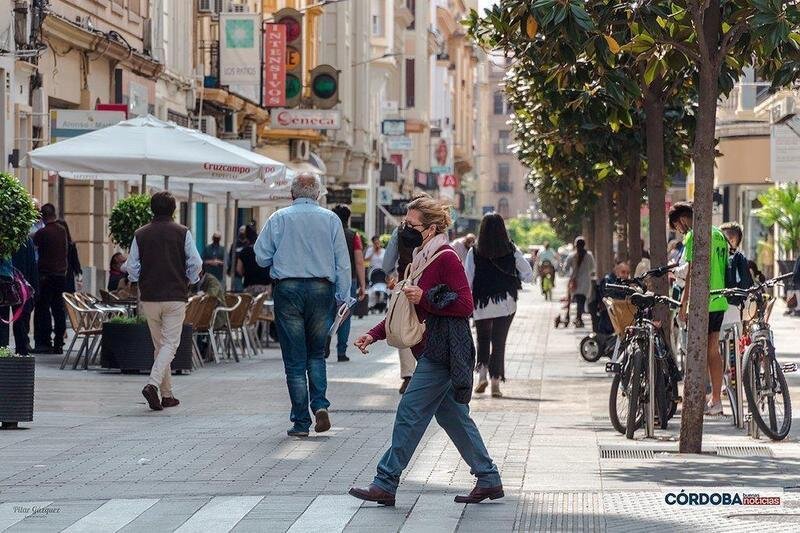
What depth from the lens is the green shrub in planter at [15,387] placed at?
12.8 m

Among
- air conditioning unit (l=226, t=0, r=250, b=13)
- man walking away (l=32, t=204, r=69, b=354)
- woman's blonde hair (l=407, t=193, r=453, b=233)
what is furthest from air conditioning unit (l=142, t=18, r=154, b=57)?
woman's blonde hair (l=407, t=193, r=453, b=233)

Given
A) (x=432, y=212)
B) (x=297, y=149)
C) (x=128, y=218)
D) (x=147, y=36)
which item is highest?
(x=147, y=36)

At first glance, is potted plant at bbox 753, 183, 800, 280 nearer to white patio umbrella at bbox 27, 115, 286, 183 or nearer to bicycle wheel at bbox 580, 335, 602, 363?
bicycle wheel at bbox 580, 335, 602, 363

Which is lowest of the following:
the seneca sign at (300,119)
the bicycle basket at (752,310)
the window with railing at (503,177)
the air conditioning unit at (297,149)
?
the bicycle basket at (752,310)

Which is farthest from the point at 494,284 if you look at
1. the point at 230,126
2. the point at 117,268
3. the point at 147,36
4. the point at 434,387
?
the point at 230,126

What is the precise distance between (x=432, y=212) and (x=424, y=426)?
3.55ft

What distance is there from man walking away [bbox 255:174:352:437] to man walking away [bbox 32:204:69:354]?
881 cm

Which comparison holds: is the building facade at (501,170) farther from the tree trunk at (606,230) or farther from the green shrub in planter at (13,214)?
the green shrub in planter at (13,214)

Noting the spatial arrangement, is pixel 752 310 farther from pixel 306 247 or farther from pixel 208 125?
pixel 208 125

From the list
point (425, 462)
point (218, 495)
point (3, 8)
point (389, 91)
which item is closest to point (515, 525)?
point (218, 495)

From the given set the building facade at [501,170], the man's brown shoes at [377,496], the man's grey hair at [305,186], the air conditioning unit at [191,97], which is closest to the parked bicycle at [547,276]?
the air conditioning unit at [191,97]

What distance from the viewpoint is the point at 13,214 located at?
45.4 ft

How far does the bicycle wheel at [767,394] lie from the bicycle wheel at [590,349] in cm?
1037

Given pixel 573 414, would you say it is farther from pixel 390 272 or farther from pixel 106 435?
pixel 106 435
